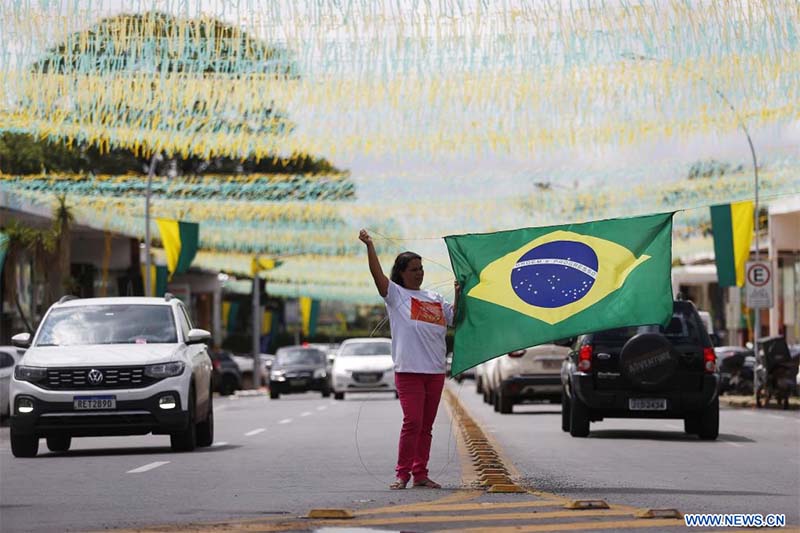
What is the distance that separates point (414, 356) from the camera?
1295 centimetres

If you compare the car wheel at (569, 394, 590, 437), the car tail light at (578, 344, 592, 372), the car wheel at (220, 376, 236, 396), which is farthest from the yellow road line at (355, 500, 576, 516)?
the car wheel at (220, 376, 236, 396)

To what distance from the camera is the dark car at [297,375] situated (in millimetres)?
48188

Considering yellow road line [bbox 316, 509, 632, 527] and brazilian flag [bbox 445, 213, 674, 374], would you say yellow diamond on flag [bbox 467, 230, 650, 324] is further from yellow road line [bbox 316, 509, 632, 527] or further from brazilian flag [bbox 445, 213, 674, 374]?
yellow road line [bbox 316, 509, 632, 527]

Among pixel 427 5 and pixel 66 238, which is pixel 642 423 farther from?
pixel 66 238

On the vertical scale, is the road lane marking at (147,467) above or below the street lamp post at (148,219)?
below

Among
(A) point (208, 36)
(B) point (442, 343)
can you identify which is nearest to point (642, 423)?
(A) point (208, 36)

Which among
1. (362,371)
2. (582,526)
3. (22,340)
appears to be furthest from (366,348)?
(582,526)

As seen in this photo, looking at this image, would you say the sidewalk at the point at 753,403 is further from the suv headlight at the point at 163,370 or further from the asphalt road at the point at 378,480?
the suv headlight at the point at 163,370

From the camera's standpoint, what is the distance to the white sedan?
134 feet

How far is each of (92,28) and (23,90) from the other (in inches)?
113

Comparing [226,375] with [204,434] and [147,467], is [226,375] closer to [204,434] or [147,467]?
[204,434]

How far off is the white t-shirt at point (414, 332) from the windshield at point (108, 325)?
23.0 ft

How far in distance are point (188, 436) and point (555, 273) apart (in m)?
6.12

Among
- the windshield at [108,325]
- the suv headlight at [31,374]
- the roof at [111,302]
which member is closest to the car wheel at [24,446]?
the suv headlight at [31,374]
